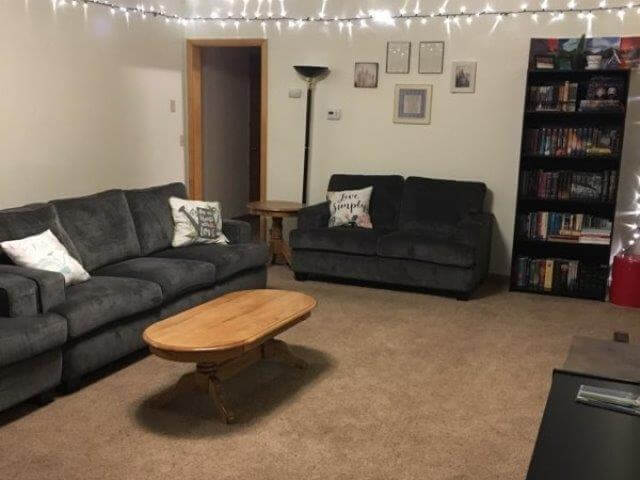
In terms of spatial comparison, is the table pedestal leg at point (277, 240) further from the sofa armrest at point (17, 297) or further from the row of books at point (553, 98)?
the sofa armrest at point (17, 297)

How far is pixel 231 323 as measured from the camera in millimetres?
3236

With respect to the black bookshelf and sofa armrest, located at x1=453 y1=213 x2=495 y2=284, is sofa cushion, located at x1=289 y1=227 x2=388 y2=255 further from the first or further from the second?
the black bookshelf

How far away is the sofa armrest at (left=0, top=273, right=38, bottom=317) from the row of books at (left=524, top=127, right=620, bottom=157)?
3781 millimetres

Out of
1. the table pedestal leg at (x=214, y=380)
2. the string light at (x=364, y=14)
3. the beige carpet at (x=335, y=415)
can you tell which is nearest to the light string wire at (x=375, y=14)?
the string light at (x=364, y=14)

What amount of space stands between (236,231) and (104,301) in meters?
1.73

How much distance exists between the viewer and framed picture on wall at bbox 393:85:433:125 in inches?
230

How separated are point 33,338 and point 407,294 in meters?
3.02

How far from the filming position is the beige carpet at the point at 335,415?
270cm

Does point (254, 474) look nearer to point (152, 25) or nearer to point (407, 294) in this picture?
point (407, 294)

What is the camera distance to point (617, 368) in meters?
2.73

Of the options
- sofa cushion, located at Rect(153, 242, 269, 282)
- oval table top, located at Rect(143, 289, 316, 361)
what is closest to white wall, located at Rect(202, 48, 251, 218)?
sofa cushion, located at Rect(153, 242, 269, 282)

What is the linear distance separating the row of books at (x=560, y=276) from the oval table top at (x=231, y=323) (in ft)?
7.94

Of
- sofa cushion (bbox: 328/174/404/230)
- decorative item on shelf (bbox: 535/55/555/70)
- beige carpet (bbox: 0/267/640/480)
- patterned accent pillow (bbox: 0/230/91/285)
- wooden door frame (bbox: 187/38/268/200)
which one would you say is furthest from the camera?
wooden door frame (bbox: 187/38/268/200)

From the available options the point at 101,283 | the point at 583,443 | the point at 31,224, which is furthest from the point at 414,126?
the point at 583,443
